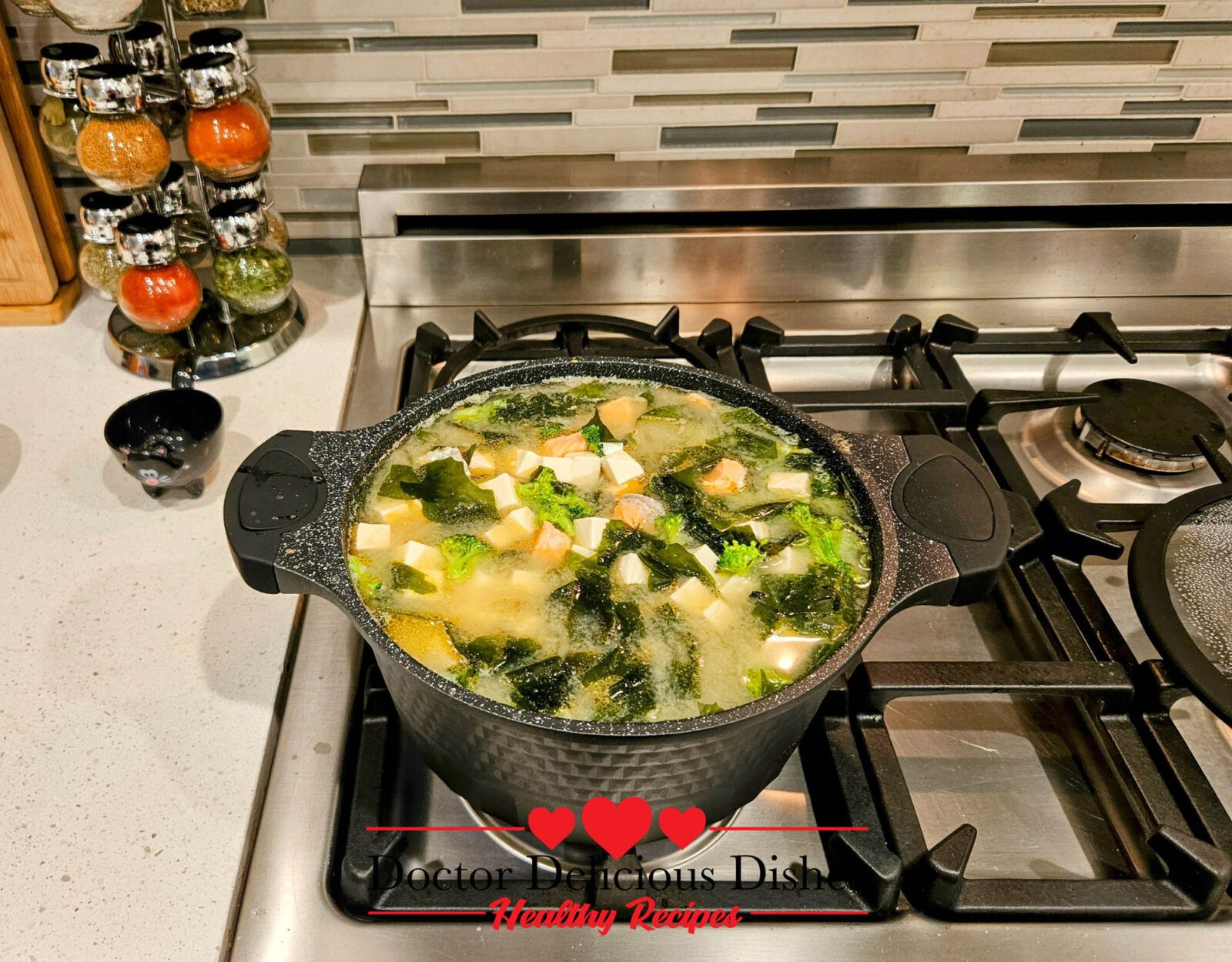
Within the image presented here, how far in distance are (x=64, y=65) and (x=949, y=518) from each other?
1116 millimetres

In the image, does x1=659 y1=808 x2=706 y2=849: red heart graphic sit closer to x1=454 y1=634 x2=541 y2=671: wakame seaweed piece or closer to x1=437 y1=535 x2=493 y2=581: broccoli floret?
x1=454 y1=634 x2=541 y2=671: wakame seaweed piece

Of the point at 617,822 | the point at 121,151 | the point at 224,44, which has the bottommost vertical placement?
the point at 617,822

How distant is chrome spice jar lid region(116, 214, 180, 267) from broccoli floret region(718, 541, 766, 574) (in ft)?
2.64

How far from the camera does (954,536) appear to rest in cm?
86

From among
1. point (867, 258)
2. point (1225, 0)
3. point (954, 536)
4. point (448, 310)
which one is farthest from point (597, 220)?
point (1225, 0)

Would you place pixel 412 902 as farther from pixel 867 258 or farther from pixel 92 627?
A: pixel 867 258

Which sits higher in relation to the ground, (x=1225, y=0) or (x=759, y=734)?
(x=1225, y=0)

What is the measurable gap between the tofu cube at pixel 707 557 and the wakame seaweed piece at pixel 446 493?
0.20 meters

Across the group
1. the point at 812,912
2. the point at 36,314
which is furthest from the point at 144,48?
the point at 812,912

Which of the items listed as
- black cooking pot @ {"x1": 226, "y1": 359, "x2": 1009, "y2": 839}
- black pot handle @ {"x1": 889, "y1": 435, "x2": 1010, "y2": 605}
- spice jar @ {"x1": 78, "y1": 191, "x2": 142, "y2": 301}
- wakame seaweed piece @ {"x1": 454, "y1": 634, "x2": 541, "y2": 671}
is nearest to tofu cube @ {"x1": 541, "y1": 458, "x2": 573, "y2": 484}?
black cooking pot @ {"x1": 226, "y1": 359, "x2": 1009, "y2": 839}

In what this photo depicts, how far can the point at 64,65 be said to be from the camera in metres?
1.13

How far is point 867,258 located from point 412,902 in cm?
110

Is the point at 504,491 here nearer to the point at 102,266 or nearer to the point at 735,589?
the point at 735,589

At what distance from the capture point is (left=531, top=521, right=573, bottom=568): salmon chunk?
0.92m
